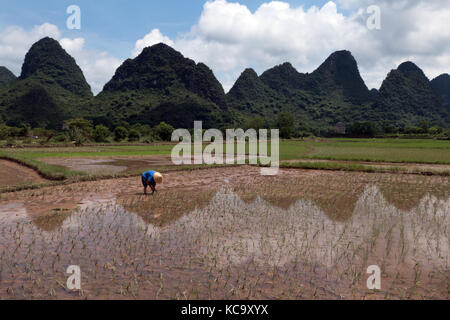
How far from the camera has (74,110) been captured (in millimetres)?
72688

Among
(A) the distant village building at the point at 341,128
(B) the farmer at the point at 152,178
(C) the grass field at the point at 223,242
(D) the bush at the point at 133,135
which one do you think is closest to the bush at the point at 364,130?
(A) the distant village building at the point at 341,128

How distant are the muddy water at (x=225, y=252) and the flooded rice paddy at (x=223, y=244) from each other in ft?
0.06

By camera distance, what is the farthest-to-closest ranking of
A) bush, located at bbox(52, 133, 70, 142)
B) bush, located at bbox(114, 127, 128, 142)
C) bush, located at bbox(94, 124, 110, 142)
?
bush, located at bbox(114, 127, 128, 142), bush, located at bbox(94, 124, 110, 142), bush, located at bbox(52, 133, 70, 142)

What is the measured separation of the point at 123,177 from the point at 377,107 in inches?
3867

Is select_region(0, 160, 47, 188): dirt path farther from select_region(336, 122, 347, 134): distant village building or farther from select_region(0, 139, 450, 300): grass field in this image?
select_region(336, 122, 347, 134): distant village building

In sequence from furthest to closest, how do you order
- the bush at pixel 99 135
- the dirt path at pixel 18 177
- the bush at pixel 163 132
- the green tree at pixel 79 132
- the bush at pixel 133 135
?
1. the bush at pixel 163 132
2. the bush at pixel 133 135
3. the bush at pixel 99 135
4. the green tree at pixel 79 132
5. the dirt path at pixel 18 177

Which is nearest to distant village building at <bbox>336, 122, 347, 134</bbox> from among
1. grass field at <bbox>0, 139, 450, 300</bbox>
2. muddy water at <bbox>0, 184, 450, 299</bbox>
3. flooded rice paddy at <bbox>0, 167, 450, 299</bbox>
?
grass field at <bbox>0, 139, 450, 300</bbox>

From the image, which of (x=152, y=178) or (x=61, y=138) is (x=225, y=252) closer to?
(x=152, y=178)

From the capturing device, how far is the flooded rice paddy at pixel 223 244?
A: 11.7 ft

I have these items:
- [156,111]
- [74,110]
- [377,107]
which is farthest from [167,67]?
[377,107]

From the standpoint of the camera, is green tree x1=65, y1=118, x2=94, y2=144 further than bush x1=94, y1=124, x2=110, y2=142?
No

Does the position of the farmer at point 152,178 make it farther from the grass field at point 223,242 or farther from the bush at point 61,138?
the bush at point 61,138

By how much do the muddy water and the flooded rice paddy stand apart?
2 cm

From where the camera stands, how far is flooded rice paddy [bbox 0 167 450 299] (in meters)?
3.57
